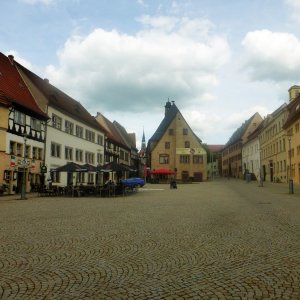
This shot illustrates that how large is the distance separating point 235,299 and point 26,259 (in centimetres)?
464

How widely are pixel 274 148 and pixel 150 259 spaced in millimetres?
59763

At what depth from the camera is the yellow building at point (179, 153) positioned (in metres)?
74.8

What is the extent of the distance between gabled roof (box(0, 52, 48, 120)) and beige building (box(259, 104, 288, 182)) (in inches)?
1373

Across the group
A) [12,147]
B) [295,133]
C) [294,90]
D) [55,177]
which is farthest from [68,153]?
[294,90]

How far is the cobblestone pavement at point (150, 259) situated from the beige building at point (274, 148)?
46.2m

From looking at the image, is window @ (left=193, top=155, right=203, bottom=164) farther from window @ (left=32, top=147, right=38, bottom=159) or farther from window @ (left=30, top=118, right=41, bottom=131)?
window @ (left=32, top=147, right=38, bottom=159)

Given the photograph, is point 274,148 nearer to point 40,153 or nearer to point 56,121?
point 56,121

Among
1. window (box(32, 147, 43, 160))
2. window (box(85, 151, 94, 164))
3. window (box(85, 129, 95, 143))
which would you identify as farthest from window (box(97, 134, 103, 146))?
window (box(32, 147, 43, 160))

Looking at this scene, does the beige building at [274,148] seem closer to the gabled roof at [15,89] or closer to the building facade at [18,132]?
the building facade at [18,132]

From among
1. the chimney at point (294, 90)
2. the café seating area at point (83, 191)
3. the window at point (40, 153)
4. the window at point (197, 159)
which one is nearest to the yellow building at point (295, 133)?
the chimney at point (294, 90)

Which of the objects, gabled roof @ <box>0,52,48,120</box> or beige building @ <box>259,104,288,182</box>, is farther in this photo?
beige building @ <box>259,104,288,182</box>

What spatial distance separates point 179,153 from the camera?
74812mm

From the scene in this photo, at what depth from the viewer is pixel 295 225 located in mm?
13703

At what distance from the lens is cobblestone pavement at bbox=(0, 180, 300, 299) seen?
20.1ft
